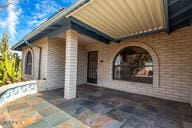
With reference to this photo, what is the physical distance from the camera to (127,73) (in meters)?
5.30

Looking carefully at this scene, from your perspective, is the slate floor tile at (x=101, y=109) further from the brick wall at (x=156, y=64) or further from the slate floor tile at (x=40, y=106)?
the brick wall at (x=156, y=64)

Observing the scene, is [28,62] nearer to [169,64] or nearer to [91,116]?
[91,116]

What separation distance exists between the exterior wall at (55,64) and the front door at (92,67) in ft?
6.36

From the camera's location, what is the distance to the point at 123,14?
9.33ft

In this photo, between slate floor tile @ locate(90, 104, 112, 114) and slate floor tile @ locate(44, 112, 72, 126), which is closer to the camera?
slate floor tile @ locate(44, 112, 72, 126)

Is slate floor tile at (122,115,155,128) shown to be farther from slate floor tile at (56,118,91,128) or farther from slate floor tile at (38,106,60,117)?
slate floor tile at (38,106,60,117)

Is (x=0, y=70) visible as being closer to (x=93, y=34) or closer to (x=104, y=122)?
(x=93, y=34)

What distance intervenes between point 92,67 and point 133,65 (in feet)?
8.93

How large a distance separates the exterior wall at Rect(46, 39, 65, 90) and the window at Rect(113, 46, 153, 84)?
2912 mm

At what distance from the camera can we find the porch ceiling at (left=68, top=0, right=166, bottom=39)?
2377 millimetres

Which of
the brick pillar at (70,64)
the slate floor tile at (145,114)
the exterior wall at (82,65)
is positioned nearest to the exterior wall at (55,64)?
the exterior wall at (82,65)

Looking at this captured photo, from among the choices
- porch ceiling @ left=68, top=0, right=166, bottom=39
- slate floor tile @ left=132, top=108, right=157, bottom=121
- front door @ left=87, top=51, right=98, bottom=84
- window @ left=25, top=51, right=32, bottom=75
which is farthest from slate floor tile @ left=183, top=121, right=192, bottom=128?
window @ left=25, top=51, right=32, bottom=75

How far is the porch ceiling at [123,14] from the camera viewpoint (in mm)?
2377

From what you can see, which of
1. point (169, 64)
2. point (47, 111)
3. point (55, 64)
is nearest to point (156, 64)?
point (169, 64)
